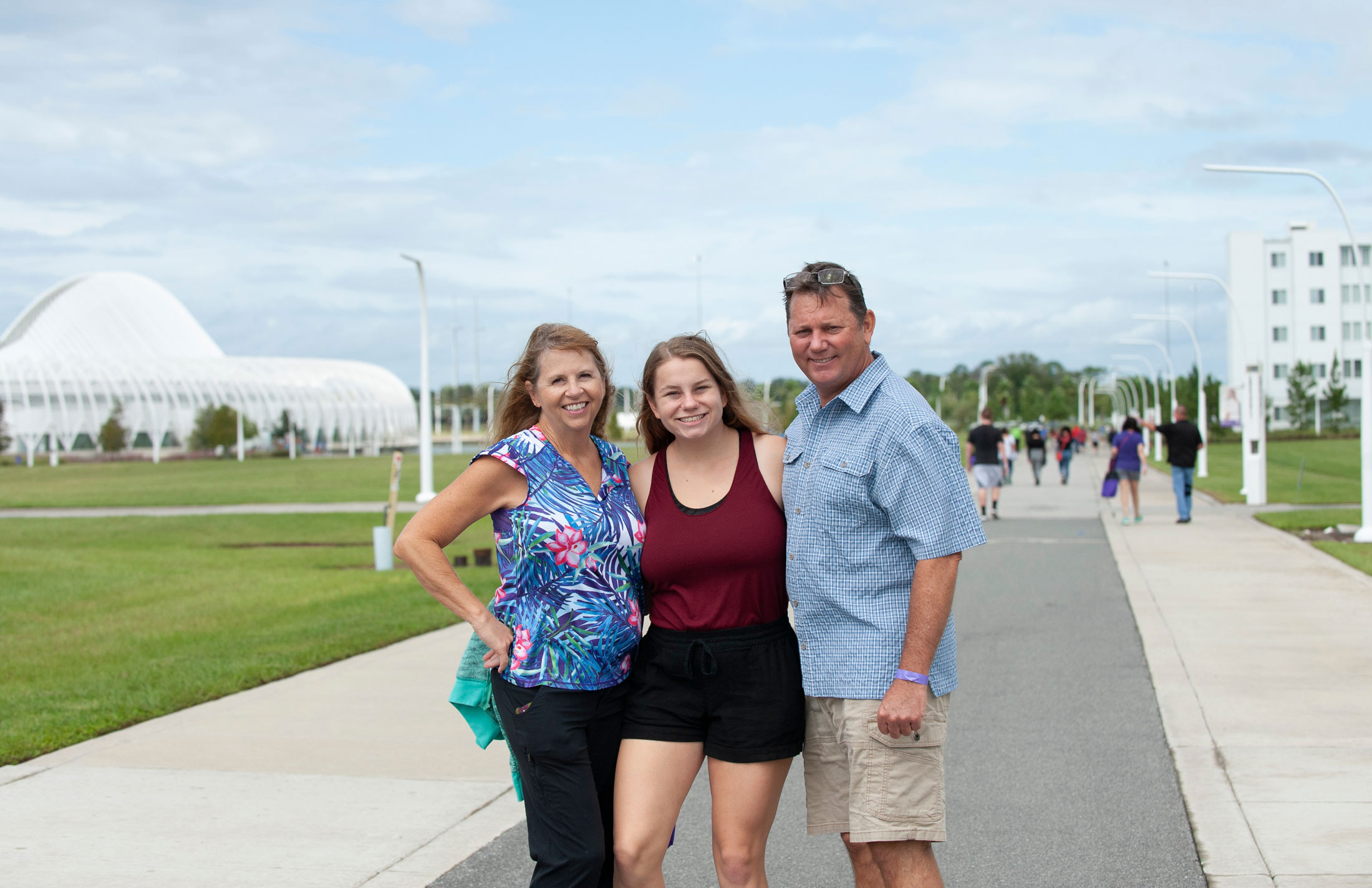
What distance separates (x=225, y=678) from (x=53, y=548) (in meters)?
12.7

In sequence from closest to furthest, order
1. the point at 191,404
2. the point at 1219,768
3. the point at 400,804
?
the point at 400,804 → the point at 1219,768 → the point at 191,404

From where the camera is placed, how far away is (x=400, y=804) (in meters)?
5.27

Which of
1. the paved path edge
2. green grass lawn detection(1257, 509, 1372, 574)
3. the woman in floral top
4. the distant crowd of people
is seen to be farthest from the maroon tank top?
the distant crowd of people

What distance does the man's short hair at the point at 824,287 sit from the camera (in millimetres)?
3189

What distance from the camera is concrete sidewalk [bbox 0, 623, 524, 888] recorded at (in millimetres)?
4461

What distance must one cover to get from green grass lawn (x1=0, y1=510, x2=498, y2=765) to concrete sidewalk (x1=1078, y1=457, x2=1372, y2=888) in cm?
544

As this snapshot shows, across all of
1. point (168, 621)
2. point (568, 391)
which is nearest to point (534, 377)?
point (568, 391)

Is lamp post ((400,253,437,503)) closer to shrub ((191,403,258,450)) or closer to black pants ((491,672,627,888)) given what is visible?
black pants ((491,672,627,888))

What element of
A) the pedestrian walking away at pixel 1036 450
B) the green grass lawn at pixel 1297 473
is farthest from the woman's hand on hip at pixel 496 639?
the pedestrian walking away at pixel 1036 450

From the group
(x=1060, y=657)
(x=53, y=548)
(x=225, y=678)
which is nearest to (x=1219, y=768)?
(x=1060, y=657)

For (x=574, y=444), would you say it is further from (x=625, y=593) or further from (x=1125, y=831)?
(x=1125, y=831)

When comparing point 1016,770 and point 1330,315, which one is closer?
point 1016,770

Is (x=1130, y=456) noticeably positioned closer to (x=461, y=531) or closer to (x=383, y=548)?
(x=383, y=548)

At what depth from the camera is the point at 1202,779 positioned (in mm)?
5473
